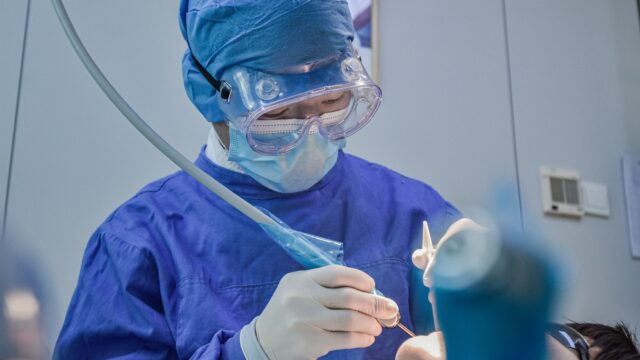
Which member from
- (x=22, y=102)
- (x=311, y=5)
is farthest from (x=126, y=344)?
(x=22, y=102)

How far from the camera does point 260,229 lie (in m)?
1.28

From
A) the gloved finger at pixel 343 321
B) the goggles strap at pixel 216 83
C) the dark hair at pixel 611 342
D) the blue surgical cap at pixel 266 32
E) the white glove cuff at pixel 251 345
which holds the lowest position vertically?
the dark hair at pixel 611 342

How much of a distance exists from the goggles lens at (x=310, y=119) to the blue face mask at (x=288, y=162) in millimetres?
25

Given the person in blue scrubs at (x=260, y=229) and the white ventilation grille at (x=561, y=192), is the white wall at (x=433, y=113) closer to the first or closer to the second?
the white ventilation grille at (x=561, y=192)

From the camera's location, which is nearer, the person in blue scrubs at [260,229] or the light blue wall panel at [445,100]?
the person in blue scrubs at [260,229]

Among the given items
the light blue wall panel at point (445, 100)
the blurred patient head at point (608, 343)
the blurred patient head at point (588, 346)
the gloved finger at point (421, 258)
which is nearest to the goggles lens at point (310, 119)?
the gloved finger at point (421, 258)

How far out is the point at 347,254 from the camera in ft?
4.19

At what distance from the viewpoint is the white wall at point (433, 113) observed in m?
1.61

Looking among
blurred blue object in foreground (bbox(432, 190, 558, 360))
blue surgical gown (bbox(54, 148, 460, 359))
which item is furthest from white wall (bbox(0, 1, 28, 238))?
blurred blue object in foreground (bbox(432, 190, 558, 360))

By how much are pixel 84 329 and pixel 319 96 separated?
509 millimetres

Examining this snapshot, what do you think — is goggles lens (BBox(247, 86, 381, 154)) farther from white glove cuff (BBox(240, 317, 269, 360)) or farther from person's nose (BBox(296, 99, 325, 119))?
white glove cuff (BBox(240, 317, 269, 360))

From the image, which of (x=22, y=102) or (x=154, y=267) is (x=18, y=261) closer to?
(x=22, y=102)

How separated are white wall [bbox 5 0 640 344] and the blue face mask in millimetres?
481

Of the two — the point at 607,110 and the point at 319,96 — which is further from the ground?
the point at 319,96
